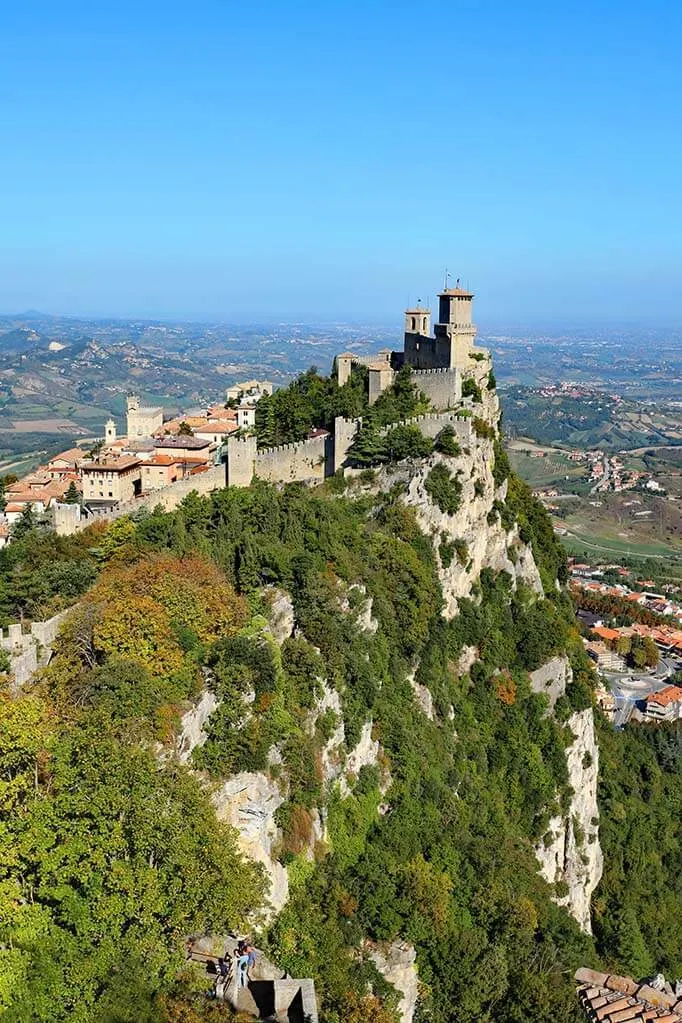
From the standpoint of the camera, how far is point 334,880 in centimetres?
2881

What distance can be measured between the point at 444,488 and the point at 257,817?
2204 cm

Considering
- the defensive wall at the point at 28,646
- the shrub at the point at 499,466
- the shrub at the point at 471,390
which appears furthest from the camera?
the shrub at the point at 499,466

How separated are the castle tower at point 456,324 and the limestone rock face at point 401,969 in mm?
28796

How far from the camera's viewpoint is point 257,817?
86.1 feet

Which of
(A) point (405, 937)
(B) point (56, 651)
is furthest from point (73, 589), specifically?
(A) point (405, 937)

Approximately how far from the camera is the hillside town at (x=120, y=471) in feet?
151

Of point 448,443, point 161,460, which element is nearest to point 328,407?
point 448,443

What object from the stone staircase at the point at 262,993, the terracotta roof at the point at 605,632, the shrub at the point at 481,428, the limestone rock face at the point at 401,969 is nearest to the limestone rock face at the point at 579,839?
the shrub at the point at 481,428

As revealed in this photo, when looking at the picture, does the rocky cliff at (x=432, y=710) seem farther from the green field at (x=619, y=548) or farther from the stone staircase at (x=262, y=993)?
the green field at (x=619, y=548)

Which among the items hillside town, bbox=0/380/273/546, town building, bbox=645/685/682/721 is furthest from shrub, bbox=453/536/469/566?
town building, bbox=645/685/682/721

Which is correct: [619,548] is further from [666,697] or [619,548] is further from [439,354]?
[439,354]

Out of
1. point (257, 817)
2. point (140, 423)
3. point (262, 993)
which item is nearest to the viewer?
point (262, 993)

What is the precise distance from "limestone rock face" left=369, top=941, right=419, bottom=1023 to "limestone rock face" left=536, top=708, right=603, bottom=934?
1729 cm

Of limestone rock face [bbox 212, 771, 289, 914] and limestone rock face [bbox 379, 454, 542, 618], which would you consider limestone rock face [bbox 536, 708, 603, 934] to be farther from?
limestone rock face [bbox 212, 771, 289, 914]
